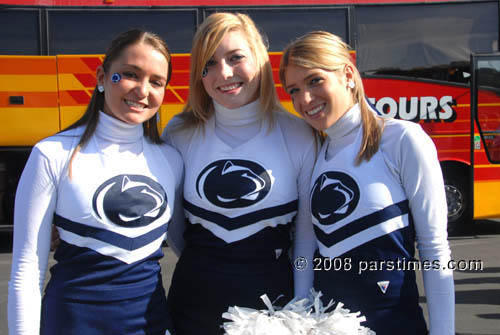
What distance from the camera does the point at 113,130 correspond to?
6.83 ft

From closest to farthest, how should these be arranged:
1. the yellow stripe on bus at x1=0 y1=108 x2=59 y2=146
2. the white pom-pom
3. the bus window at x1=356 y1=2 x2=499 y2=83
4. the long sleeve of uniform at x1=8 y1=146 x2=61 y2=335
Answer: the white pom-pom, the long sleeve of uniform at x1=8 y1=146 x2=61 y2=335, the yellow stripe on bus at x1=0 y1=108 x2=59 y2=146, the bus window at x1=356 y1=2 x2=499 y2=83

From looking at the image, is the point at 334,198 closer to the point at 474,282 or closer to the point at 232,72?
the point at 232,72

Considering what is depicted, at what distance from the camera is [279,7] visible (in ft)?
24.4

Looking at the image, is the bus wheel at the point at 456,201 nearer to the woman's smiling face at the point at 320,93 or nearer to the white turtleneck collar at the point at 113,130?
the woman's smiling face at the point at 320,93

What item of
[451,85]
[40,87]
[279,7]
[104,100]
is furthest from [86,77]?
[104,100]

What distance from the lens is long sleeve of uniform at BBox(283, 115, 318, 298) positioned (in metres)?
2.15

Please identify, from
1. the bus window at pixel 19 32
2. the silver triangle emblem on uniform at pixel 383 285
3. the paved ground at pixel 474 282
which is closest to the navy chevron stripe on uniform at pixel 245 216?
the silver triangle emblem on uniform at pixel 383 285

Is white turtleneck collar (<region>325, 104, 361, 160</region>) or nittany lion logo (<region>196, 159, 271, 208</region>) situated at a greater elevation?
white turtleneck collar (<region>325, 104, 361, 160</region>)

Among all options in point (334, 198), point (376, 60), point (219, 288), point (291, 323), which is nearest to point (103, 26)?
point (376, 60)

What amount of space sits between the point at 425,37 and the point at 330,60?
6.05 metres

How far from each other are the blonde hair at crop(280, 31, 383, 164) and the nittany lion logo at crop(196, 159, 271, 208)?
403 mm

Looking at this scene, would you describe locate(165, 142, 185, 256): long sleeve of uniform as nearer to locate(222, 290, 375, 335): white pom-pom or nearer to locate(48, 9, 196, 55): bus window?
locate(222, 290, 375, 335): white pom-pom

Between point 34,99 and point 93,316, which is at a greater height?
point 34,99

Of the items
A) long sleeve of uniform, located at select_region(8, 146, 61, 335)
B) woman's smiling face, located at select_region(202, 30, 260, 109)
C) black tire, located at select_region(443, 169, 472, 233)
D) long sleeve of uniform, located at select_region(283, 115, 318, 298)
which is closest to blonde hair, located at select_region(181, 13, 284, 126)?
woman's smiling face, located at select_region(202, 30, 260, 109)
